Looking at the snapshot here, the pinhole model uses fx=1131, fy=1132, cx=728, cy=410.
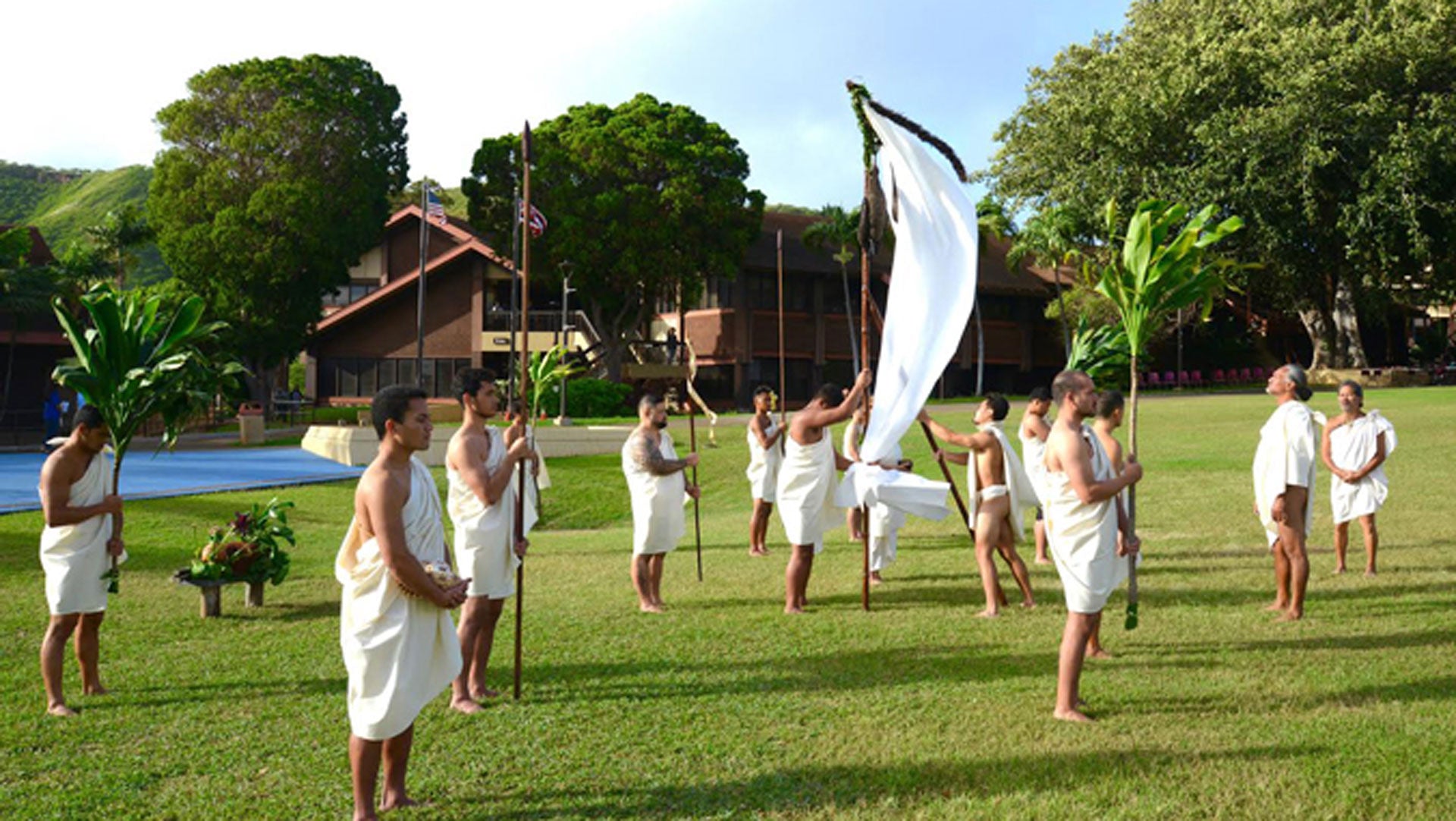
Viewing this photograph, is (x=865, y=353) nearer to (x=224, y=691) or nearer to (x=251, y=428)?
(x=224, y=691)

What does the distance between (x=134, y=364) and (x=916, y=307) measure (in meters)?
5.25

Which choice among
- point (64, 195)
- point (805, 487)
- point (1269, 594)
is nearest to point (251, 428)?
point (805, 487)

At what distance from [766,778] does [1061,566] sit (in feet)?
7.24

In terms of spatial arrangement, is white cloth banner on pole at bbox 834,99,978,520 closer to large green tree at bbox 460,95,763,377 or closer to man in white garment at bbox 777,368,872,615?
man in white garment at bbox 777,368,872,615

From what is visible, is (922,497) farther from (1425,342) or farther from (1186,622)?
(1425,342)

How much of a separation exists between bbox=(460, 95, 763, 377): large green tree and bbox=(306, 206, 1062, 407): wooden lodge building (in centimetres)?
215

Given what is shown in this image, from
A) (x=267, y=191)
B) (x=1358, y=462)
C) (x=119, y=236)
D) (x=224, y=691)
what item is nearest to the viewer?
(x=224, y=691)

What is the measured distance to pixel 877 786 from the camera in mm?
5535

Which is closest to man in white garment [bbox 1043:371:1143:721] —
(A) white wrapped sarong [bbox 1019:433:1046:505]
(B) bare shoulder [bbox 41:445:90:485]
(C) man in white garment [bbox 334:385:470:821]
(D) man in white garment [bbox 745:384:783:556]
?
(C) man in white garment [bbox 334:385:470:821]

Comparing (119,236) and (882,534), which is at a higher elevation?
(119,236)

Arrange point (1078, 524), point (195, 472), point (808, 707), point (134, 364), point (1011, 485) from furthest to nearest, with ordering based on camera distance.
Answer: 1. point (195, 472)
2. point (1011, 485)
3. point (134, 364)
4. point (808, 707)
5. point (1078, 524)

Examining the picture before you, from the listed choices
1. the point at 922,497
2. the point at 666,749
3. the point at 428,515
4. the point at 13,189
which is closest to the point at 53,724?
the point at 428,515

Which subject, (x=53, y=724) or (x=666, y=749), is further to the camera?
(x=53, y=724)

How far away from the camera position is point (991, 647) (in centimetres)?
825
